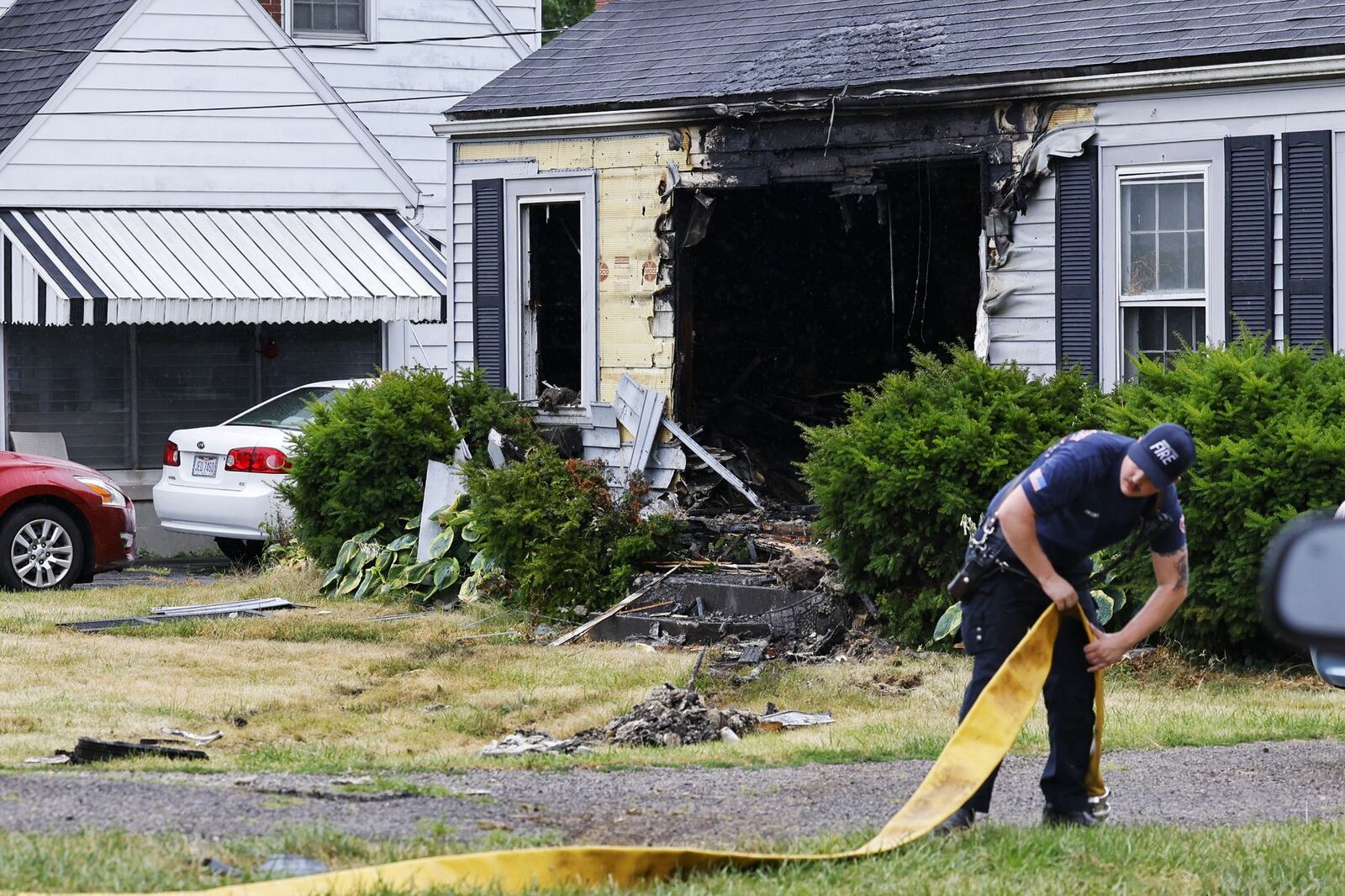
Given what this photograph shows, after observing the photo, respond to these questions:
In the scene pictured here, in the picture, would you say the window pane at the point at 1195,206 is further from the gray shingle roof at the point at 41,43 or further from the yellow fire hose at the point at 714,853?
the gray shingle roof at the point at 41,43

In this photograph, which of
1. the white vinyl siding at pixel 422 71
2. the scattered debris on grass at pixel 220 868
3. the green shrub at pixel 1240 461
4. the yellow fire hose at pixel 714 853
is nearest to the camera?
the yellow fire hose at pixel 714 853

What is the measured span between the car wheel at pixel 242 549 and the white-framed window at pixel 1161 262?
27.5ft

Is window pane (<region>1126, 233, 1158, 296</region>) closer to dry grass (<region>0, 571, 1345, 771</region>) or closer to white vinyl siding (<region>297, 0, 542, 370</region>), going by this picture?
dry grass (<region>0, 571, 1345, 771</region>)

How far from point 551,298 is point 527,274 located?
1.59 feet

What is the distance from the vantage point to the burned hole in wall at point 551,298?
14.9m

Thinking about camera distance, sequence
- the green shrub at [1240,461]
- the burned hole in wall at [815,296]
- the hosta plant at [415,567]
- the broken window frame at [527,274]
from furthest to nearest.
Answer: the burned hole in wall at [815,296] < the broken window frame at [527,274] < the hosta plant at [415,567] < the green shrub at [1240,461]

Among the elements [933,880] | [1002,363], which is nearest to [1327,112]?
[1002,363]

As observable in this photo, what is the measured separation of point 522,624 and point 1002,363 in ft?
12.2

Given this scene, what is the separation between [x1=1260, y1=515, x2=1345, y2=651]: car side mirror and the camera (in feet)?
10.9

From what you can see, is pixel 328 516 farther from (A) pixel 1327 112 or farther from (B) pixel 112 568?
(A) pixel 1327 112

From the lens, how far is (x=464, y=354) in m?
15.3

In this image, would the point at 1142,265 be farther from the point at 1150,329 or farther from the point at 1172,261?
the point at 1150,329

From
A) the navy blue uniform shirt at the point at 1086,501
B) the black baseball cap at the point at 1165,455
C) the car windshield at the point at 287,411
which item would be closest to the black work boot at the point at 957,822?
the navy blue uniform shirt at the point at 1086,501

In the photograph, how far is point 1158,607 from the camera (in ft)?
20.7
